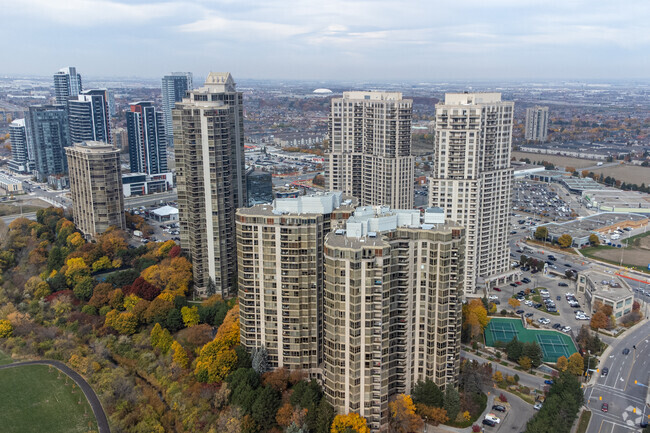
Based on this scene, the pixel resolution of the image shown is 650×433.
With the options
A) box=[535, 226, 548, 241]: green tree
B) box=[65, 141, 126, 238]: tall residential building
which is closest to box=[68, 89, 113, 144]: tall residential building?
box=[65, 141, 126, 238]: tall residential building

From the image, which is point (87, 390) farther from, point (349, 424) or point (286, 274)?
point (349, 424)

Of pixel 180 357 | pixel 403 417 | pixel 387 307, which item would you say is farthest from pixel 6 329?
pixel 403 417

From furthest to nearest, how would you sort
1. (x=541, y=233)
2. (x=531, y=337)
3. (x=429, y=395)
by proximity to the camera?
(x=541, y=233) → (x=531, y=337) → (x=429, y=395)

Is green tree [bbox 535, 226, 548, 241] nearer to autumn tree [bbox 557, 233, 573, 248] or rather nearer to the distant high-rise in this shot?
autumn tree [bbox 557, 233, 573, 248]

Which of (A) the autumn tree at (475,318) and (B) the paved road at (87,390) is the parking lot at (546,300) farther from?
(B) the paved road at (87,390)

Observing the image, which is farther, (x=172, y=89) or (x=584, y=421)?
(x=172, y=89)

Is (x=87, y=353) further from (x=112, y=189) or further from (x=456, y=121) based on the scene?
(x=456, y=121)

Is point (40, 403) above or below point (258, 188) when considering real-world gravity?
below
